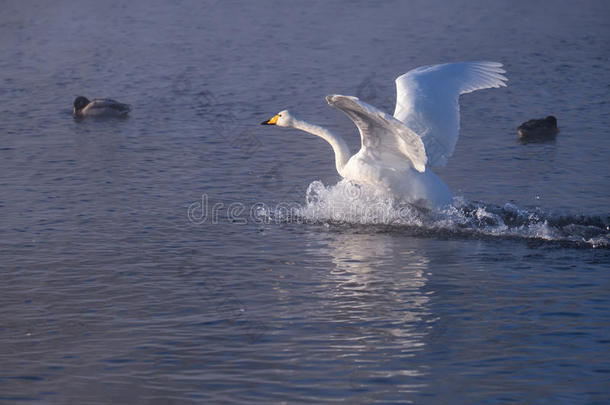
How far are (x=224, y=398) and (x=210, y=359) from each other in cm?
81

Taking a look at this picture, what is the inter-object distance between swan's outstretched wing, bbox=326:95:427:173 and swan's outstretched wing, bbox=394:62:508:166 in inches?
29.8

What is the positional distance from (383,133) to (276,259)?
220 centimetres

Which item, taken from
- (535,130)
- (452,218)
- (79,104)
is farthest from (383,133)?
(79,104)

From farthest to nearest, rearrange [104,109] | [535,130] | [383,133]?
[104,109] → [535,130] → [383,133]

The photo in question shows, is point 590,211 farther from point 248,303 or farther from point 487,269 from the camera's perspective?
point 248,303

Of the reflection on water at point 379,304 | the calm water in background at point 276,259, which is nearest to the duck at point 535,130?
the calm water in background at point 276,259

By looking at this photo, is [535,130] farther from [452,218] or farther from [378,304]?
[378,304]

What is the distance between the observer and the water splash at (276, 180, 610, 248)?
1223 cm

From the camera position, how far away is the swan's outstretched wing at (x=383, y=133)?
10828 mm

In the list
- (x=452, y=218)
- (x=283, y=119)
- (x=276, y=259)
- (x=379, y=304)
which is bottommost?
(x=379, y=304)

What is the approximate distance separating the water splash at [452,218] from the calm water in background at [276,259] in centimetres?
5

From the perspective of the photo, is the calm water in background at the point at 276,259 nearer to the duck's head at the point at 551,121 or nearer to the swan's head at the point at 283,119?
the duck's head at the point at 551,121

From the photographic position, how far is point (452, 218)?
1277 cm

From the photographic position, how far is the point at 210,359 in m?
8.28
